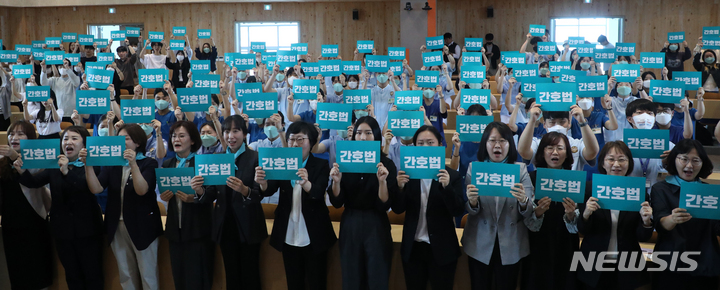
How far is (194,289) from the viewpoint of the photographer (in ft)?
11.6

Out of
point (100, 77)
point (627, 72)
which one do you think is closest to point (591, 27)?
point (627, 72)

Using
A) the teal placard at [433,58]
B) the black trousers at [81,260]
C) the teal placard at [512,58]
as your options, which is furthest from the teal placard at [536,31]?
the black trousers at [81,260]

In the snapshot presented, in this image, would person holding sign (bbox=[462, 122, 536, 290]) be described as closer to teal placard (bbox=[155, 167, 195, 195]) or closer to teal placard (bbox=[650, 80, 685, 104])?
teal placard (bbox=[155, 167, 195, 195])

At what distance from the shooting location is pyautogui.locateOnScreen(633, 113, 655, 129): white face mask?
4.68m

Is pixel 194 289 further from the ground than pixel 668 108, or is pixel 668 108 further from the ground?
pixel 668 108

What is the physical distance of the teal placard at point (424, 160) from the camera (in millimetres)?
3201

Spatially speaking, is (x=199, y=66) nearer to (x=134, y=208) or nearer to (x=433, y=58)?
(x=433, y=58)

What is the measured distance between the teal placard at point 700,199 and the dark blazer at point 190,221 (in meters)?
2.78

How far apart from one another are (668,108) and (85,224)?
4.94 meters

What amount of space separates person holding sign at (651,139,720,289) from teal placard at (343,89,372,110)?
3126 mm

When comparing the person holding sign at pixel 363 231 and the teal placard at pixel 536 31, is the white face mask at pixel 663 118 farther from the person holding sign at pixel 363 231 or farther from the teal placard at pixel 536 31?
the teal placard at pixel 536 31

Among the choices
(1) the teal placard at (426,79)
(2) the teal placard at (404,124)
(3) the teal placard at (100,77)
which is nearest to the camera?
(2) the teal placard at (404,124)

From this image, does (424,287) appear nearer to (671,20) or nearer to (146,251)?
A: (146,251)

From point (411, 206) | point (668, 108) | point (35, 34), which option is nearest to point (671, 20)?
point (668, 108)
